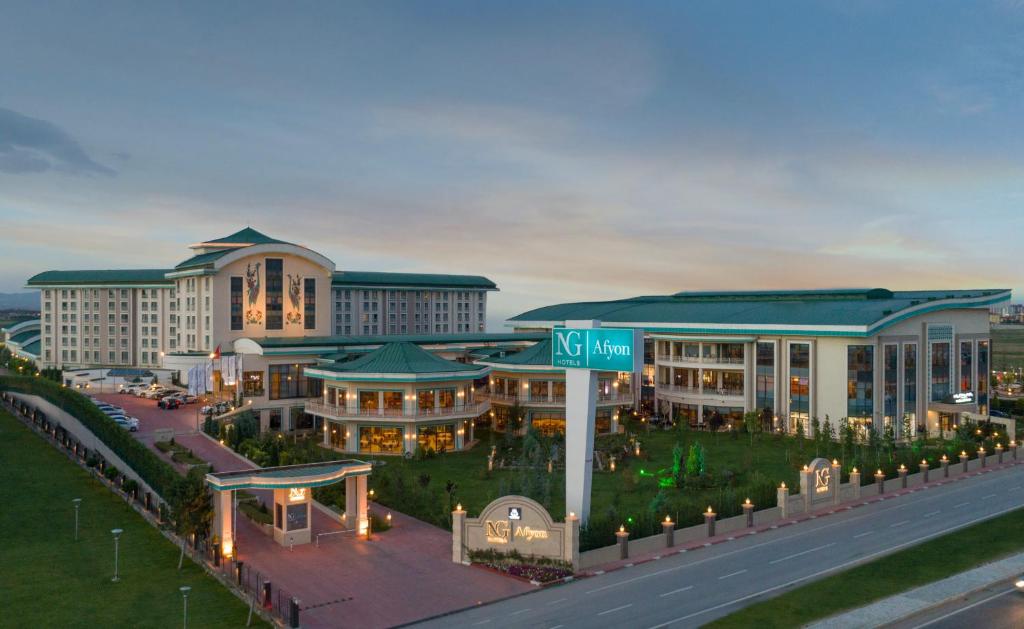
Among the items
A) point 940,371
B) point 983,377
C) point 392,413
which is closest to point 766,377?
point 940,371

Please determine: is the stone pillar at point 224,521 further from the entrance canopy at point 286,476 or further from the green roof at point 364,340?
the green roof at point 364,340

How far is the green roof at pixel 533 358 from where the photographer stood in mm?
74188

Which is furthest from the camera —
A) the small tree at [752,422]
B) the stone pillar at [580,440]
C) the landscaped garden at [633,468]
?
the small tree at [752,422]

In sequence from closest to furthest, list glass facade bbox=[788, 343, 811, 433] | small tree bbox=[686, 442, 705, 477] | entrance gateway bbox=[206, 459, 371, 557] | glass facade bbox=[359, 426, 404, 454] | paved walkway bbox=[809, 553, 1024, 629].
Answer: paved walkway bbox=[809, 553, 1024, 629], entrance gateway bbox=[206, 459, 371, 557], small tree bbox=[686, 442, 705, 477], glass facade bbox=[359, 426, 404, 454], glass facade bbox=[788, 343, 811, 433]

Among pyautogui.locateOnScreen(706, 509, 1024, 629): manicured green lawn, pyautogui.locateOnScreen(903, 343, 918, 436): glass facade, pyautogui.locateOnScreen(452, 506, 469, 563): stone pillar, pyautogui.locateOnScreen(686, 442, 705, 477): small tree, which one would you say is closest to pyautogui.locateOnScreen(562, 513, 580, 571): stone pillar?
pyautogui.locateOnScreen(452, 506, 469, 563): stone pillar

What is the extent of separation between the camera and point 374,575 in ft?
111

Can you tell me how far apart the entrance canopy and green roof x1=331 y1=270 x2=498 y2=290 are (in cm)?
8161

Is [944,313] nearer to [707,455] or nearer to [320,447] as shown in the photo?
[707,455]

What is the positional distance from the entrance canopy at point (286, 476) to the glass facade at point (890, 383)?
50973 millimetres

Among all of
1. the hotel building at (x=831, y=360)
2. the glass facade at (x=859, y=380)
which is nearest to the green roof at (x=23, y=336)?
the hotel building at (x=831, y=360)

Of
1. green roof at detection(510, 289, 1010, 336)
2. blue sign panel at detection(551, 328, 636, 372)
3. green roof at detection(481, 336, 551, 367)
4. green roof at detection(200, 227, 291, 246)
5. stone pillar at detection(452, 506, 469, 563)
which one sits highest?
green roof at detection(200, 227, 291, 246)

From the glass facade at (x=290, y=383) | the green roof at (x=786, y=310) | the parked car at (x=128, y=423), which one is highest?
the green roof at (x=786, y=310)

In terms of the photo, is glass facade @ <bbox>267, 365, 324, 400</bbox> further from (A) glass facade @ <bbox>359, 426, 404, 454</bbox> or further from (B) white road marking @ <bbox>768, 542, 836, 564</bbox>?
(B) white road marking @ <bbox>768, 542, 836, 564</bbox>

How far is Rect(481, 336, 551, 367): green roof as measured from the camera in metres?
74.2
